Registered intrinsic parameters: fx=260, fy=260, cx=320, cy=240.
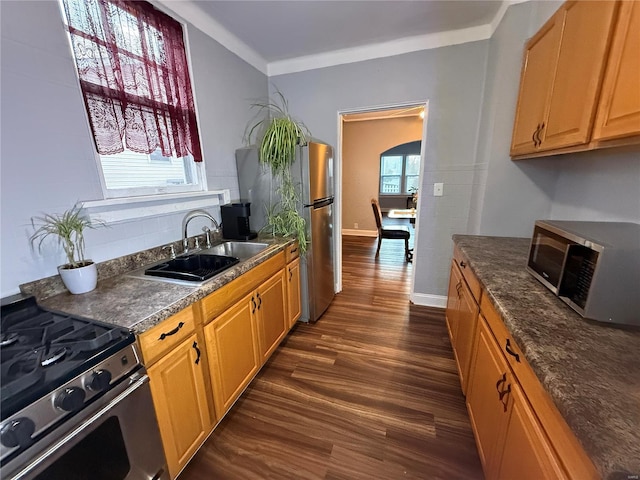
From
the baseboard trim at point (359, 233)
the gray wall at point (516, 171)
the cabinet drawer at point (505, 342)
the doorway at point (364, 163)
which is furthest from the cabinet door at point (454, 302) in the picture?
the baseboard trim at point (359, 233)


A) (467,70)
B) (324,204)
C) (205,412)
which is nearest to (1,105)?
(205,412)

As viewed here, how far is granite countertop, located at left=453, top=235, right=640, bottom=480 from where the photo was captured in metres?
0.53

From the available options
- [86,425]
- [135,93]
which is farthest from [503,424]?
[135,93]

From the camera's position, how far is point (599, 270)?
2.85 feet

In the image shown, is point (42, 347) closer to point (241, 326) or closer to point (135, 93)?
point (241, 326)

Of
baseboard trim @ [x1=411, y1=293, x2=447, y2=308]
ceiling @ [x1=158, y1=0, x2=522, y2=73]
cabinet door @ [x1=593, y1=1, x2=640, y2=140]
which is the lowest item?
baseboard trim @ [x1=411, y1=293, x2=447, y2=308]

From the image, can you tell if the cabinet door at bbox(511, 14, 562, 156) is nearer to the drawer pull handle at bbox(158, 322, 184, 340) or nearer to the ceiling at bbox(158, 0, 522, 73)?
the ceiling at bbox(158, 0, 522, 73)

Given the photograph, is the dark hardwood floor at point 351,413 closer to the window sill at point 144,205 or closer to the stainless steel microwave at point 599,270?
the stainless steel microwave at point 599,270

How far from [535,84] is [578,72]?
0.45 m

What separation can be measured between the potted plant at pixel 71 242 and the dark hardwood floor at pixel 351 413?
1.08 m

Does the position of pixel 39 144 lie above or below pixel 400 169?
below

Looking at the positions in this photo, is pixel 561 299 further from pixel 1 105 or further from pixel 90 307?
pixel 1 105

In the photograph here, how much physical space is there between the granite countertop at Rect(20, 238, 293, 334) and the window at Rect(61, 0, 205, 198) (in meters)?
0.50

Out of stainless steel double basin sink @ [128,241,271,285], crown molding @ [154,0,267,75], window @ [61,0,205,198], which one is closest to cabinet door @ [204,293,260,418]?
stainless steel double basin sink @ [128,241,271,285]
